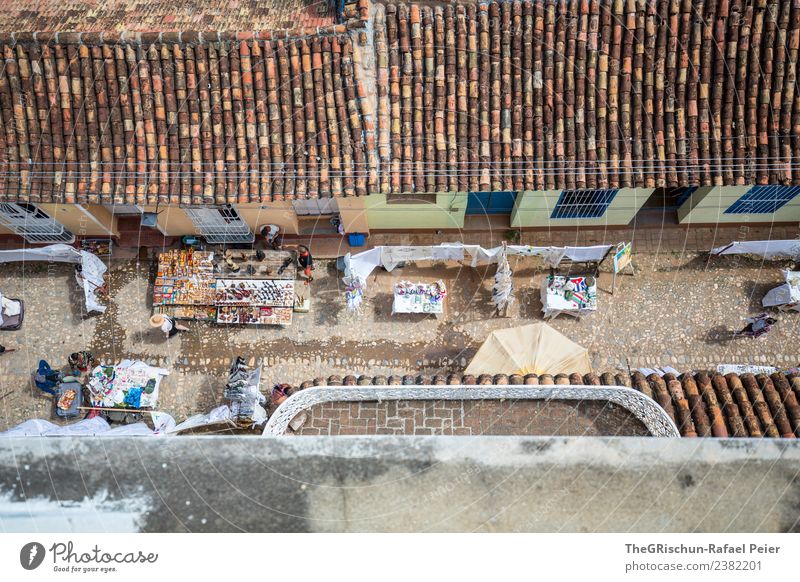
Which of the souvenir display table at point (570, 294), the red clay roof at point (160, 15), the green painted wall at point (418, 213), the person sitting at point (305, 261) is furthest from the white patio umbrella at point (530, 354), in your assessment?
the red clay roof at point (160, 15)

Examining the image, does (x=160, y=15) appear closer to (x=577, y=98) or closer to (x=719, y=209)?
(x=577, y=98)

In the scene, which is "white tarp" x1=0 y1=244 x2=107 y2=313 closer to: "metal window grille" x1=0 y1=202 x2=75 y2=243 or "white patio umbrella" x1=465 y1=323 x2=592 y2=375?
"metal window grille" x1=0 y1=202 x2=75 y2=243

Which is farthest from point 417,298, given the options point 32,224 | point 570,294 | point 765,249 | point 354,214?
point 32,224

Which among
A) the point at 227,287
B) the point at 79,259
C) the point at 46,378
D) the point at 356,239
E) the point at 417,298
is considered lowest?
the point at 46,378

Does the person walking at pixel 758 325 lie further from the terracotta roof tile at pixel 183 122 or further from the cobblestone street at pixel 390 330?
the terracotta roof tile at pixel 183 122

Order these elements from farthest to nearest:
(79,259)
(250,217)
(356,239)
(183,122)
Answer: (356,239) < (79,259) < (250,217) < (183,122)

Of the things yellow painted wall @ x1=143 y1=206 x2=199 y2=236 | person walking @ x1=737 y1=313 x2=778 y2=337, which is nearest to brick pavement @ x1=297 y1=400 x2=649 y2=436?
person walking @ x1=737 y1=313 x2=778 y2=337

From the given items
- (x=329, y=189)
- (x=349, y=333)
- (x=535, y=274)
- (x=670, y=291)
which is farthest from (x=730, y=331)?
(x=329, y=189)

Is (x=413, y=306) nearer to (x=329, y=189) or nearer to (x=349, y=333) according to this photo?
(x=349, y=333)
